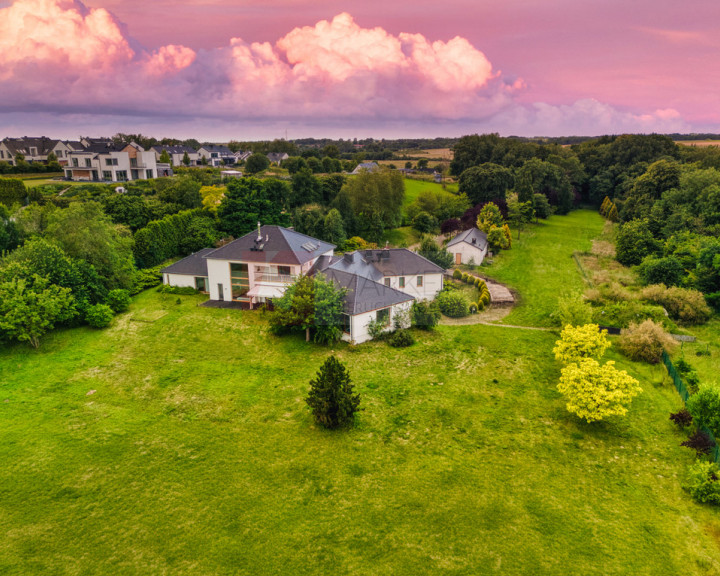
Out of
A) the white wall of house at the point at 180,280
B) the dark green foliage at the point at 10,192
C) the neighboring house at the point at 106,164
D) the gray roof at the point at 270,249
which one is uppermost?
the neighboring house at the point at 106,164

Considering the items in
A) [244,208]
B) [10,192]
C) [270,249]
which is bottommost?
[270,249]

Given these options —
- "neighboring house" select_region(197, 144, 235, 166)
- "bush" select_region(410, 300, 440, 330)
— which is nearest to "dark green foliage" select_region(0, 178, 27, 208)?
"bush" select_region(410, 300, 440, 330)

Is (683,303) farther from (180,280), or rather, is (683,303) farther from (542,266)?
(180,280)

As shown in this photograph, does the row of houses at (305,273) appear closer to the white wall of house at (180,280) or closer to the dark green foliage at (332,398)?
the white wall of house at (180,280)

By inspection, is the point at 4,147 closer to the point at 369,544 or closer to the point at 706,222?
the point at 369,544

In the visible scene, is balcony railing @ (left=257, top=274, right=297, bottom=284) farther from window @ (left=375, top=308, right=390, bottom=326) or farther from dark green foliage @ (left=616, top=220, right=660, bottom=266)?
dark green foliage @ (left=616, top=220, right=660, bottom=266)

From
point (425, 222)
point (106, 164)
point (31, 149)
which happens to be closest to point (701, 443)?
point (425, 222)

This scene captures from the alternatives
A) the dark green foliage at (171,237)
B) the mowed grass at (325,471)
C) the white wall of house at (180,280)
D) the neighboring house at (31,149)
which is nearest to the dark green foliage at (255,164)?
the neighboring house at (31,149)
